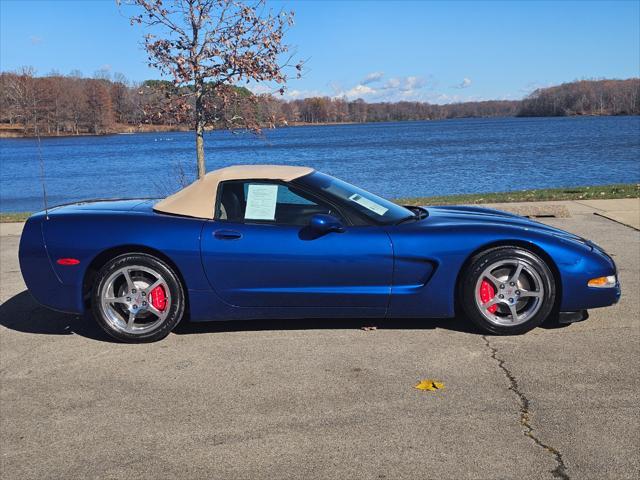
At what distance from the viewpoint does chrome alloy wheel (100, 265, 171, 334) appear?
16.0ft

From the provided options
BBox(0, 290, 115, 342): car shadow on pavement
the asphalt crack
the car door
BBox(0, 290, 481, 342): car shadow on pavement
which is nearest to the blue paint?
the car door

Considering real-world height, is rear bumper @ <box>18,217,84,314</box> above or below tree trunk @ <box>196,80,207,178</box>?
below

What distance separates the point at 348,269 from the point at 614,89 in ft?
598

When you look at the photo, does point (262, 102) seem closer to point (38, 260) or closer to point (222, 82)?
point (222, 82)

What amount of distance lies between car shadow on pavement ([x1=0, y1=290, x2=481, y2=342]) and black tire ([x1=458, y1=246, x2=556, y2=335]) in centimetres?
18

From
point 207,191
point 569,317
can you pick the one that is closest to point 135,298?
point 207,191

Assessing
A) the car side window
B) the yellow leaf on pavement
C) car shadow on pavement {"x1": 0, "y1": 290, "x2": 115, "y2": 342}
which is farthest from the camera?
car shadow on pavement {"x1": 0, "y1": 290, "x2": 115, "y2": 342}

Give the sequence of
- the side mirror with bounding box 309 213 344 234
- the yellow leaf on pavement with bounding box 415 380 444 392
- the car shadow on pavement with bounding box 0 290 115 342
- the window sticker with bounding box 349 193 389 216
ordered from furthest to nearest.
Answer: the car shadow on pavement with bounding box 0 290 115 342 < the window sticker with bounding box 349 193 389 216 < the side mirror with bounding box 309 213 344 234 < the yellow leaf on pavement with bounding box 415 380 444 392

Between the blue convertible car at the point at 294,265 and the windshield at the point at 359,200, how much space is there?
2 cm

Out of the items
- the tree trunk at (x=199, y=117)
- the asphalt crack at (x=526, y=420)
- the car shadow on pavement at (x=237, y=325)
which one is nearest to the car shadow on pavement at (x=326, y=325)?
the car shadow on pavement at (x=237, y=325)

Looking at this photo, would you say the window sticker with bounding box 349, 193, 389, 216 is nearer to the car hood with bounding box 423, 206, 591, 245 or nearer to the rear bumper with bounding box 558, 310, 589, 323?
the car hood with bounding box 423, 206, 591, 245

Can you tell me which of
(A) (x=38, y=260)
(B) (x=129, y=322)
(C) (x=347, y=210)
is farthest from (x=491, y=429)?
(A) (x=38, y=260)

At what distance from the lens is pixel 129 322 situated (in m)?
4.90

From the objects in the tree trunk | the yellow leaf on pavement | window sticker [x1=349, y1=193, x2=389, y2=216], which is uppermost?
the tree trunk
